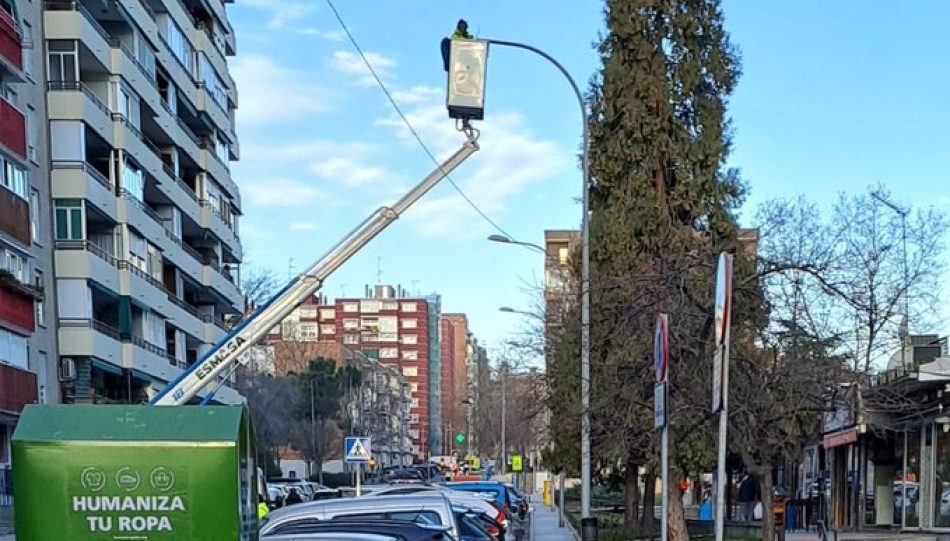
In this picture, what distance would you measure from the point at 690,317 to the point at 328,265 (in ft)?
15.3

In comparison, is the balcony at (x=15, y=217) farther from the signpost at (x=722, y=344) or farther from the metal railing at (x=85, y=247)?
the signpost at (x=722, y=344)

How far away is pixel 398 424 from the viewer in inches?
5709

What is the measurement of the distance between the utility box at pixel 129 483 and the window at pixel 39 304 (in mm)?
28207

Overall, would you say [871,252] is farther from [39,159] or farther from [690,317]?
[39,159]

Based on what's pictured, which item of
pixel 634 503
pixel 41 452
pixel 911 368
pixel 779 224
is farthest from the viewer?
pixel 634 503

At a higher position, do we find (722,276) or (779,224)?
(779,224)

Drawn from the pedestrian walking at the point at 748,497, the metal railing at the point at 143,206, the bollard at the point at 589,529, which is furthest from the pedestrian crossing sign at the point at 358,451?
the metal railing at the point at 143,206

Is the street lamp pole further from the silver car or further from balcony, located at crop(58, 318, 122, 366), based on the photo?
balcony, located at crop(58, 318, 122, 366)

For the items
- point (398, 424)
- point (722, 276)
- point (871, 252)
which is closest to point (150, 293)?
point (871, 252)

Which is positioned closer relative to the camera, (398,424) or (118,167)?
(118,167)

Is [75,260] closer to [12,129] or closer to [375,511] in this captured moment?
[12,129]

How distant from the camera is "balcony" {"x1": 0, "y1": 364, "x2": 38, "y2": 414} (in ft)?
92.8

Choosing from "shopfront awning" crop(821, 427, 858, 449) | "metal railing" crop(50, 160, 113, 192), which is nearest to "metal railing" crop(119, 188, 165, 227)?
"metal railing" crop(50, 160, 113, 192)

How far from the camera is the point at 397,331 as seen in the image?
169750 millimetres
